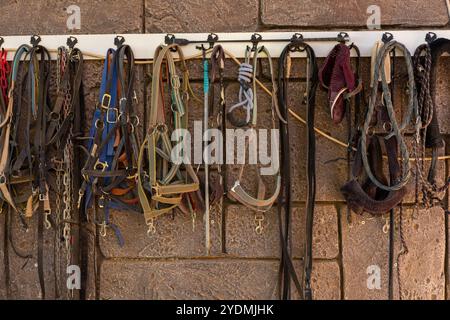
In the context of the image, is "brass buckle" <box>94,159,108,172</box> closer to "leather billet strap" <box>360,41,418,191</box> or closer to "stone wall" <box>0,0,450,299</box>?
"stone wall" <box>0,0,450,299</box>

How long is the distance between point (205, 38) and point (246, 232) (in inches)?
43.1

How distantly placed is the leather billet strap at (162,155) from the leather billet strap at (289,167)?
1.63 ft

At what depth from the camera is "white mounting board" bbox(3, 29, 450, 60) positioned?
7.73 feet

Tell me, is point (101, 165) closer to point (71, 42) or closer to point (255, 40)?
point (71, 42)

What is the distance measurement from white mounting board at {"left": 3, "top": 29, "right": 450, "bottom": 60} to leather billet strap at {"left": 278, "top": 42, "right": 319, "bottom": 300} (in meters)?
0.09

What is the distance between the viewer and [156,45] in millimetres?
2387

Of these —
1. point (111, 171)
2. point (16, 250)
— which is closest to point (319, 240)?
point (111, 171)

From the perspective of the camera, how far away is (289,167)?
92.8 inches

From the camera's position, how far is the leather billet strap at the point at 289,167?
2328 mm

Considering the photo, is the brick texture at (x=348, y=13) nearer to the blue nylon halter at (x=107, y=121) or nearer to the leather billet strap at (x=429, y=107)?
the leather billet strap at (x=429, y=107)

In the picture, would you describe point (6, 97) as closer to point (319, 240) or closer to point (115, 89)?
point (115, 89)

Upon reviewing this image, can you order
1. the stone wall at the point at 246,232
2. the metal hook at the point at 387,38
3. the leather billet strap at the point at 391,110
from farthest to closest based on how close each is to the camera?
the stone wall at the point at 246,232 → the metal hook at the point at 387,38 → the leather billet strap at the point at 391,110

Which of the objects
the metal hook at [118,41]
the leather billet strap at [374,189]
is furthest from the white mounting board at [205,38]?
the leather billet strap at [374,189]

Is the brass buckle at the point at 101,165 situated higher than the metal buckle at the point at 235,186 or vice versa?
the brass buckle at the point at 101,165
